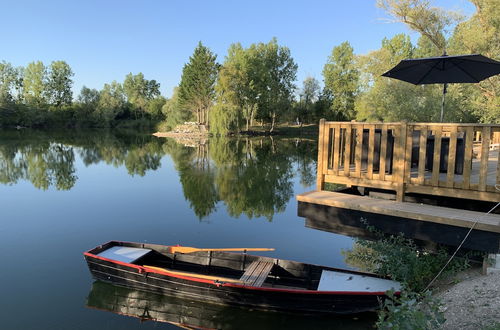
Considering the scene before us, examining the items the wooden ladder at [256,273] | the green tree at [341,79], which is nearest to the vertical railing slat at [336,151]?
the wooden ladder at [256,273]

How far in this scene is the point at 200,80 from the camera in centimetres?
5475

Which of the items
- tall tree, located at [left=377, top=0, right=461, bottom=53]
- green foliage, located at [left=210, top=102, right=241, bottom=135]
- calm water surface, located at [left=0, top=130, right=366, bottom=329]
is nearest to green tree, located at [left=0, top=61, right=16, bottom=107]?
green foliage, located at [left=210, top=102, right=241, bottom=135]

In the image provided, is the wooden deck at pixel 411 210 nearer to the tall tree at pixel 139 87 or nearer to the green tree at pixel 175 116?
the green tree at pixel 175 116

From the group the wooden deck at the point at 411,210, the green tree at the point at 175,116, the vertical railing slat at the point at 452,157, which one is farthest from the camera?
the green tree at the point at 175,116

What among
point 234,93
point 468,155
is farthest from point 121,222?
point 234,93

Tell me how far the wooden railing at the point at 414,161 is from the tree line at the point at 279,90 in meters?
13.3

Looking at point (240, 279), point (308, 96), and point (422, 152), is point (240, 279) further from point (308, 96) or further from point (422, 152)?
point (308, 96)

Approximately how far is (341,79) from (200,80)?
70.3 feet

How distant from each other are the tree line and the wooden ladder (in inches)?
562

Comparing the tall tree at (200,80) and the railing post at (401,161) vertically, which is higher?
the tall tree at (200,80)

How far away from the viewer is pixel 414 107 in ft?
86.5

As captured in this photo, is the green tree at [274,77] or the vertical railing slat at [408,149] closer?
the vertical railing slat at [408,149]

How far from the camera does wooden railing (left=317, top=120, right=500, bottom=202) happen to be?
15.8 feet

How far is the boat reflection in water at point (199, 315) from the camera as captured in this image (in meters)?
6.56
